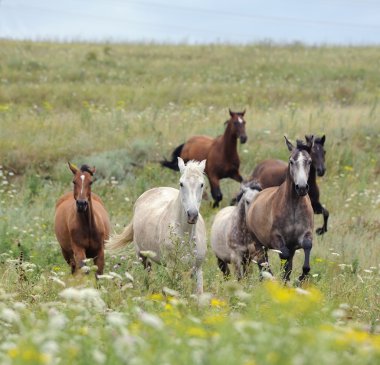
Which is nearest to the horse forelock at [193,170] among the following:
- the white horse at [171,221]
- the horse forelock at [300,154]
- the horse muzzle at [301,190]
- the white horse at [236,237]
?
the white horse at [171,221]

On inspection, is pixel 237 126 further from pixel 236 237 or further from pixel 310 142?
pixel 236 237

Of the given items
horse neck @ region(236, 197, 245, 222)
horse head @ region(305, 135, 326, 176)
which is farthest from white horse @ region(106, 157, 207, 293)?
horse head @ region(305, 135, 326, 176)

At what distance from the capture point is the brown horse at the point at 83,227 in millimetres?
10016

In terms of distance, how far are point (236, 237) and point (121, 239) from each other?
1.48 metres

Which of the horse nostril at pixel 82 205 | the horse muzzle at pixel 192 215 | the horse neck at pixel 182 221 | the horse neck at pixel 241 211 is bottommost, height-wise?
the horse neck at pixel 241 211

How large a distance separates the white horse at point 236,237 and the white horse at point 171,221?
103cm

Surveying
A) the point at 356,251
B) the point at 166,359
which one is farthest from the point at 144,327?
the point at 356,251

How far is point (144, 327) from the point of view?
4637 mm

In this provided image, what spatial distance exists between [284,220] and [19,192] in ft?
23.9

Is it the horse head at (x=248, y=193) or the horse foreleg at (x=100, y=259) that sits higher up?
the horse head at (x=248, y=193)

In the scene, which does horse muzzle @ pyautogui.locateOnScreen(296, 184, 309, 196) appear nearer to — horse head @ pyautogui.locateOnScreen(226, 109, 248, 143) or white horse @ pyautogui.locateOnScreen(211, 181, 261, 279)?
white horse @ pyautogui.locateOnScreen(211, 181, 261, 279)

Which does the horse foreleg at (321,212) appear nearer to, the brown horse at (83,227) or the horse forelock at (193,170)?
the brown horse at (83,227)

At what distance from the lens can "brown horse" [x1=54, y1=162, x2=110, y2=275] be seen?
10.0 metres

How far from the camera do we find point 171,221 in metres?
9.16
